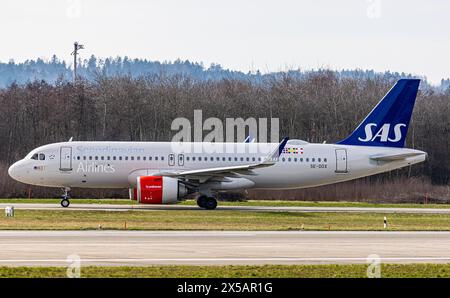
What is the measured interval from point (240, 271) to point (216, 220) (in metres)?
17.9

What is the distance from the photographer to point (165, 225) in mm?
37688

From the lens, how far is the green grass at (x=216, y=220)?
36.9 metres

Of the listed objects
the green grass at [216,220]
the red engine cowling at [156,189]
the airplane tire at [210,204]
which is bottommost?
the green grass at [216,220]

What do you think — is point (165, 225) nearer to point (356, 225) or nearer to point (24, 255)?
point (356, 225)

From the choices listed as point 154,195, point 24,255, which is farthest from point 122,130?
point 24,255

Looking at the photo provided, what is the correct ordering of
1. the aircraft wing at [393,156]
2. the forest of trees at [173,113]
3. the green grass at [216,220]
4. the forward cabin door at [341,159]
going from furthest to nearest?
the forest of trees at [173,113] < the forward cabin door at [341,159] < the aircraft wing at [393,156] < the green grass at [216,220]

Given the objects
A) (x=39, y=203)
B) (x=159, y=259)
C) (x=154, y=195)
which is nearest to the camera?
Answer: (x=159, y=259)

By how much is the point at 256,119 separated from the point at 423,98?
22248mm

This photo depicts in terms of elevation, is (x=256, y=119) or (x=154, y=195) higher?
(x=256, y=119)

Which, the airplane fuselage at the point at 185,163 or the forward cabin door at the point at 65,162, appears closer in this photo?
the forward cabin door at the point at 65,162

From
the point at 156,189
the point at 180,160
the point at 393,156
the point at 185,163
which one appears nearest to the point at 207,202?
the point at 185,163

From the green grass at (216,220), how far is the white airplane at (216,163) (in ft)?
8.63

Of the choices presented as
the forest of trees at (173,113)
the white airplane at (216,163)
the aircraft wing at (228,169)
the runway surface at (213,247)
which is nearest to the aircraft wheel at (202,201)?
the white airplane at (216,163)

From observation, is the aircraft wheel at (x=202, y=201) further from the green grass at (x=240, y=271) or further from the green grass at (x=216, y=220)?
the green grass at (x=240, y=271)
